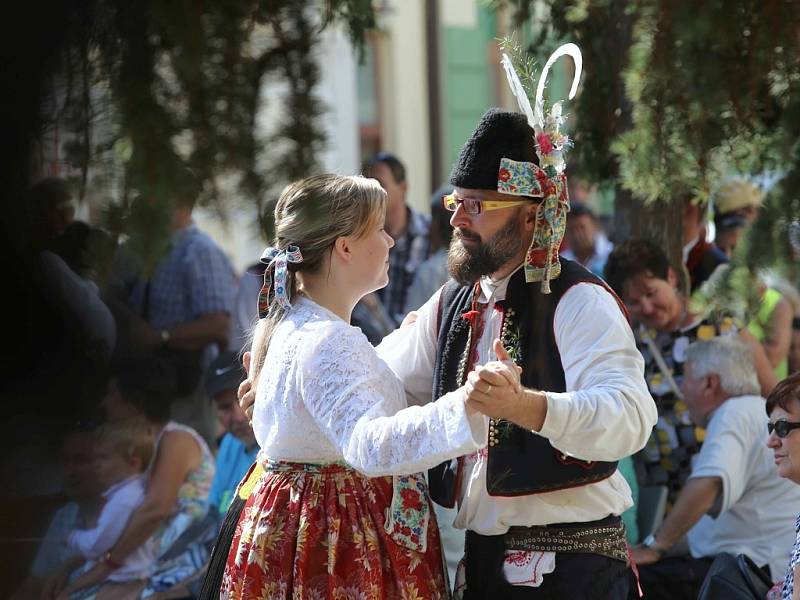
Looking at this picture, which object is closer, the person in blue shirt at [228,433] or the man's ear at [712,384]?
the man's ear at [712,384]

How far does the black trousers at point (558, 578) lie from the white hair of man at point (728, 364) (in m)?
1.60

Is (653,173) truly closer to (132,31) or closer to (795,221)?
(795,221)

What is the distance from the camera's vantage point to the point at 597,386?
107 inches

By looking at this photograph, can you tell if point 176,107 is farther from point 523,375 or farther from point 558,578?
point 558,578

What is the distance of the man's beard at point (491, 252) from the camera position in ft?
10.00

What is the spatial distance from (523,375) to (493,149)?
0.58m

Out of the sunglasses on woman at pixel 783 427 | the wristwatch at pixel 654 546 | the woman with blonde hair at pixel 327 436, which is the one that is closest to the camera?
the woman with blonde hair at pixel 327 436

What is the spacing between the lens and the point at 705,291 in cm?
342

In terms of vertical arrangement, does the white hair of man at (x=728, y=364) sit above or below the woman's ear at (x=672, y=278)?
below

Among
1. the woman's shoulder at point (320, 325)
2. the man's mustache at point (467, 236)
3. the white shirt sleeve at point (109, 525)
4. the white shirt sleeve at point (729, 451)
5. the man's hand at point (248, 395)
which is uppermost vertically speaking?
the man's mustache at point (467, 236)

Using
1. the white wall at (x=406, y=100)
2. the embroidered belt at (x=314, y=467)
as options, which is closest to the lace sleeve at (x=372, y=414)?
the embroidered belt at (x=314, y=467)

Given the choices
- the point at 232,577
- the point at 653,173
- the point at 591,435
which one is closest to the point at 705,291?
the point at 653,173

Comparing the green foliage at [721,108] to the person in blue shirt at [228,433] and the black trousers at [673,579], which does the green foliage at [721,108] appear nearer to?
the black trousers at [673,579]

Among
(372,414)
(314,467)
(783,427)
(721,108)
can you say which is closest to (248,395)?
(314,467)
